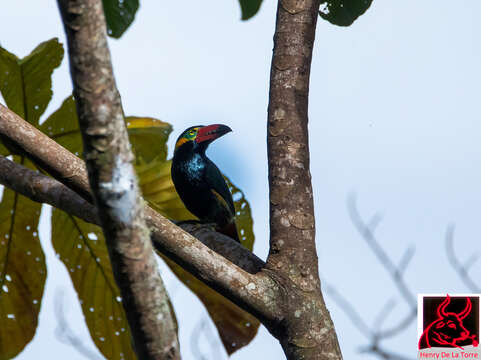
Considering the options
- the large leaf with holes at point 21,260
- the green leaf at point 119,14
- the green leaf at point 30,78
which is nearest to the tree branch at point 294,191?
the green leaf at point 119,14

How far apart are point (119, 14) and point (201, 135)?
4.60 feet

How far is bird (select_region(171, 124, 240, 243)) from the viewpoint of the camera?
4172mm

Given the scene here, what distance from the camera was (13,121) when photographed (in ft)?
7.86

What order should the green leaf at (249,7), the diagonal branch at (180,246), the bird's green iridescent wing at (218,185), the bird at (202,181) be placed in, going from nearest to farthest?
the diagonal branch at (180,246) → the green leaf at (249,7) → the bird at (202,181) → the bird's green iridescent wing at (218,185)

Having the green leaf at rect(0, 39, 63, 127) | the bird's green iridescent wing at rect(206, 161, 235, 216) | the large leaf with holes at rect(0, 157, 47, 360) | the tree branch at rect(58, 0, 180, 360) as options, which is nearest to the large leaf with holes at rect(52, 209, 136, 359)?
the large leaf with holes at rect(0, 157, 47, 360)

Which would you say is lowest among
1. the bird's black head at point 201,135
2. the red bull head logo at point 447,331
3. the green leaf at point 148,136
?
the red bull head logo at point 447,331

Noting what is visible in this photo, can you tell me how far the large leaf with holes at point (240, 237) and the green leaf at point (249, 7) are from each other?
0.81 meters

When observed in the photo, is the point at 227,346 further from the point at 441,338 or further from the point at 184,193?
the point at 184,193

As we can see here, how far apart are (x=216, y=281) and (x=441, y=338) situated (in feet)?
3.29

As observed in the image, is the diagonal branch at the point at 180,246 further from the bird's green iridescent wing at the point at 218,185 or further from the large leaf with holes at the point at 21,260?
the bird's green iridescent wing at the point at 218,185

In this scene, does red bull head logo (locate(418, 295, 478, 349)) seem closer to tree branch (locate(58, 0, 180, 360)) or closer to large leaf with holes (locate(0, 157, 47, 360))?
tree branch (locate(58, 0, 180, 360))

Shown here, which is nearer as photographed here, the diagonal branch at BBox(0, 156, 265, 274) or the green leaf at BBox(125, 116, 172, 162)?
the diagonal branch at BBox(0, 156, 265, 274)

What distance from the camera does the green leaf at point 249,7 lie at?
11.1ft

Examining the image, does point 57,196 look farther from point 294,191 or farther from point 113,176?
point 113,176
